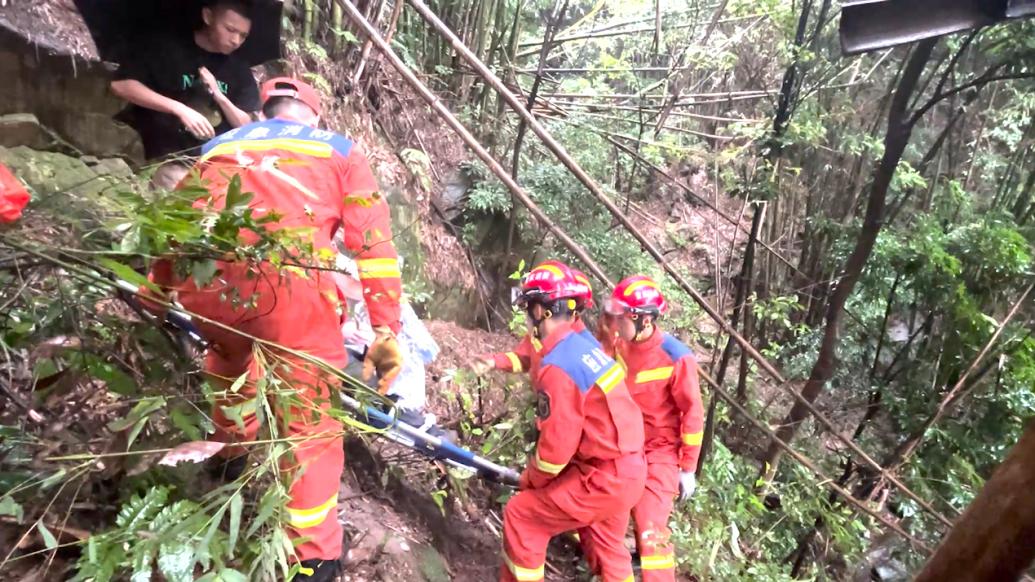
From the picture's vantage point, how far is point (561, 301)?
3541 millimetres

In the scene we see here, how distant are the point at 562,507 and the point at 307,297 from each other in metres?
1.83

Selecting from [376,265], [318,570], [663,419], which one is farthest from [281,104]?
[663,419]

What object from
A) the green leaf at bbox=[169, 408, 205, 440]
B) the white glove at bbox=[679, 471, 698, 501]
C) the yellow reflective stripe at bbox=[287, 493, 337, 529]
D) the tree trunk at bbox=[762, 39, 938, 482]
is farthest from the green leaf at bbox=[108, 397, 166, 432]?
the tree trunk at bbox=[762, 39, 938, 482]

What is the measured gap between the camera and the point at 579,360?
3.36 metres

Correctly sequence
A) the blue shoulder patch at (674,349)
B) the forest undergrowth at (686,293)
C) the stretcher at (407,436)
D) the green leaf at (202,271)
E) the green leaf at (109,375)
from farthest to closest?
the blue shoulder patch at (674,349)
the stretcher at (407,436)
the green leaf at (109,375)
the forest undergrowth at (686,293)
the green leaf at (202,271)

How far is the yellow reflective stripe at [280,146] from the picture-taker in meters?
2.40

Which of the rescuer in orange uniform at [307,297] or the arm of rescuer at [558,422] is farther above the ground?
the rescuer in orange uniform at [307,297]

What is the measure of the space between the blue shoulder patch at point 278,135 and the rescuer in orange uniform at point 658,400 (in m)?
2.19

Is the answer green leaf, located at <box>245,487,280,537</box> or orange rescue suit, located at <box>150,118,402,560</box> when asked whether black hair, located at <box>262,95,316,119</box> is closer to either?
orange rescue suit, located at <box>150,118,402,560</box>

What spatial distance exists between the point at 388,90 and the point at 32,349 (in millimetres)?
5583

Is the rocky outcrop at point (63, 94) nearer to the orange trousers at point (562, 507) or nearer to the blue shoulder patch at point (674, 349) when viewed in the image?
the orange trousers at point (562, 507)

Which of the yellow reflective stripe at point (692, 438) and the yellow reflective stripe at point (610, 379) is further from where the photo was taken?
the yellow reflective stripe at point (692, 438)

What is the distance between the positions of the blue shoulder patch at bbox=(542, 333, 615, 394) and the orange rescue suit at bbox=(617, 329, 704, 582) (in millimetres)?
919

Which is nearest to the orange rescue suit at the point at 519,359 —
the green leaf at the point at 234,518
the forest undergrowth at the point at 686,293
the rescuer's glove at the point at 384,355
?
the forest undergrowth at the point at 686,293
